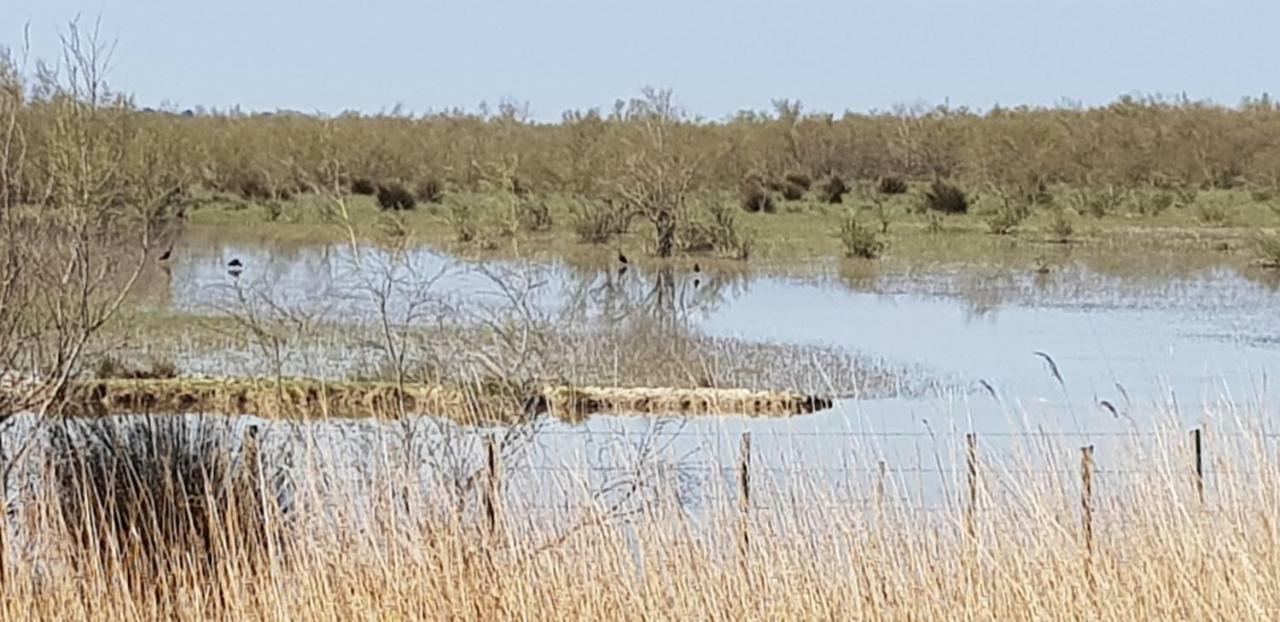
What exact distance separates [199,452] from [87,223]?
4.65 ft

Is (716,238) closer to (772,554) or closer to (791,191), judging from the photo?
(791,191)

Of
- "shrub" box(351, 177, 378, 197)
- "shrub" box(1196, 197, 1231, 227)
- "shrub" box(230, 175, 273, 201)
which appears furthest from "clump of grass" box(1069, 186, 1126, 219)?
"shrub" box(230, 175, 273, 201)

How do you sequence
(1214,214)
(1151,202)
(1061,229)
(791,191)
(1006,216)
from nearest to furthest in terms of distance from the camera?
(1061,229) < (1006,216) < (1214,214) < (1151,202) < (791,191)

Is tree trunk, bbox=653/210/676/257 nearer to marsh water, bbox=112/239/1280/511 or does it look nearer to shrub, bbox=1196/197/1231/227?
marsh water, bbox=112/239/1280/511

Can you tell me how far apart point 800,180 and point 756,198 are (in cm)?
655

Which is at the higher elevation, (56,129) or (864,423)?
(56,129)

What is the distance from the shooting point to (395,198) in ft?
145

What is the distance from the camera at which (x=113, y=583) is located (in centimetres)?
690

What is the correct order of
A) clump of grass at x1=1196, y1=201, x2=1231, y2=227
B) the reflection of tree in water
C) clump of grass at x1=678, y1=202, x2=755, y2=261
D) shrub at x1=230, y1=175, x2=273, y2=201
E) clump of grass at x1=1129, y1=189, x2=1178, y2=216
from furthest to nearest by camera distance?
shrub at x1=230, y1=175, x2=273, y2=201 < clump of grass at x1=1129, y1=189, x2=1178, y2=216 < clump of grass at x1=1196, y1=201, x2=1231, y2=227 < clump of grass at x1=678, y1=202, x2=755, y2=261 < the reflection of tree in water

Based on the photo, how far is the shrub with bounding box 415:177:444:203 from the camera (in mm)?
45688

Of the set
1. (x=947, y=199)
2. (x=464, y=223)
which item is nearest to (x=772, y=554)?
(x=464, y=223)

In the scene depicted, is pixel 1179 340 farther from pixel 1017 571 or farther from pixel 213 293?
pixel 1017 571

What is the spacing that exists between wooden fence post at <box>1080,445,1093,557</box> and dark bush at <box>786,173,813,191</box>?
4164 centimetres

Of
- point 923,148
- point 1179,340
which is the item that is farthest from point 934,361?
point 923,148
